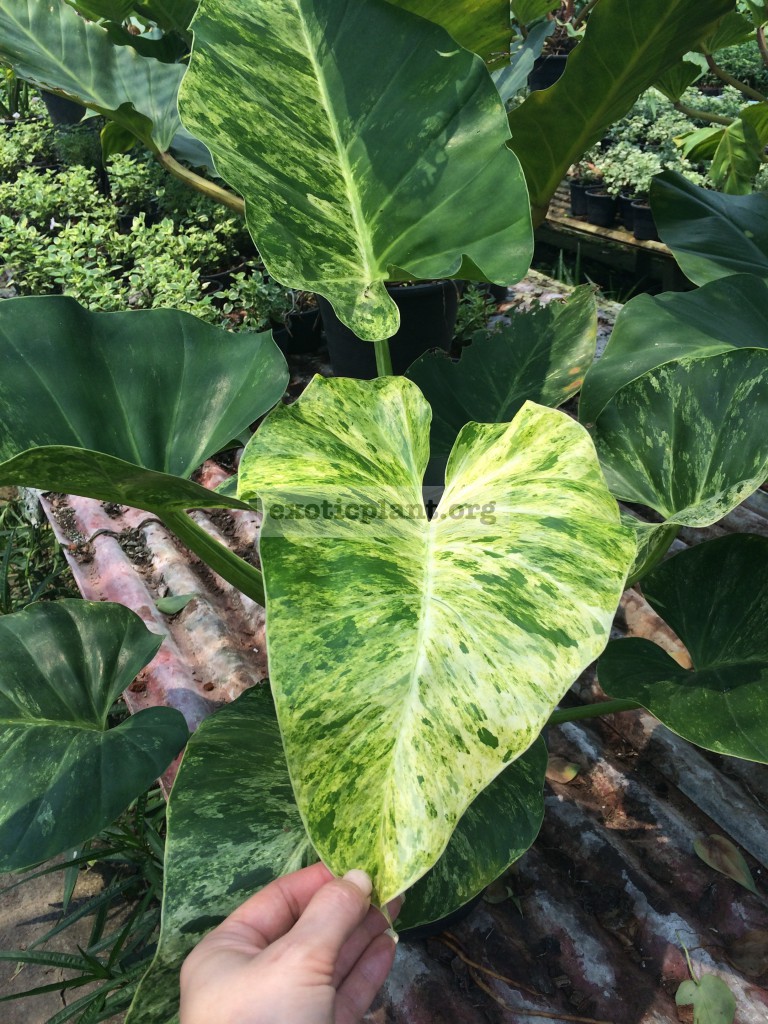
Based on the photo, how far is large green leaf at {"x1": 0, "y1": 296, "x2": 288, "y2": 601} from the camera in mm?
943

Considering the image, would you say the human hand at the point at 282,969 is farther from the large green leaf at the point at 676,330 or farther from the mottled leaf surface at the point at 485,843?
the large green leaf at the point at 676,330

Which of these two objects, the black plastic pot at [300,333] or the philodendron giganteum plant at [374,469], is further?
the black plastic pot at [300,333]

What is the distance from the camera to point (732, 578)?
1055mm

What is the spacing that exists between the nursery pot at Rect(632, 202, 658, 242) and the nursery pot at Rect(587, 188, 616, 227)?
241 mm

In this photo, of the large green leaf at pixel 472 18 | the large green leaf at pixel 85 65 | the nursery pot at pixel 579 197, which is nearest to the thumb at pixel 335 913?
the large green leaf at pixel 472 18

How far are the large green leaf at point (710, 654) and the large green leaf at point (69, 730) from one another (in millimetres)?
578

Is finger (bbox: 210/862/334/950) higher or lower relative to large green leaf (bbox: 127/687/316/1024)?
higher

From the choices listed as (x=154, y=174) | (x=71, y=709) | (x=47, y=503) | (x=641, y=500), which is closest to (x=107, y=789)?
(x=71, y=709)

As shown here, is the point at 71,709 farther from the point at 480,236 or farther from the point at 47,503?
the point at 47,503

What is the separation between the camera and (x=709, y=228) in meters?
1.46

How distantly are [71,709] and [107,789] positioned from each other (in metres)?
0.18

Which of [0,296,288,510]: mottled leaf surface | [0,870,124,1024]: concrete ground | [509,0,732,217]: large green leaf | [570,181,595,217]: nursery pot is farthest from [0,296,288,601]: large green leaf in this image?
[570,181,595,217]: nursery pot

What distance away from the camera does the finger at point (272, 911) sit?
0.65 m

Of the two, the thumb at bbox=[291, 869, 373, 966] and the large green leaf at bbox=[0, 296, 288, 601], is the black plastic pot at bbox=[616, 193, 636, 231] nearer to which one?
the large green leaf at bbox=[0, 296, 288, 601]
